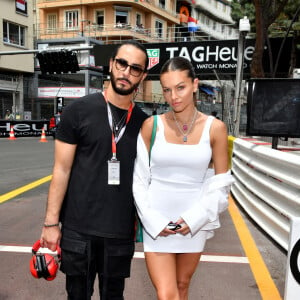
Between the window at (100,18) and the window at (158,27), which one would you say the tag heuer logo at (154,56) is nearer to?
the window at (100,18)

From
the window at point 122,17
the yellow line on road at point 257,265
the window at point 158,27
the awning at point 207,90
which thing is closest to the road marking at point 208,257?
the yellow line on road at point 257,265

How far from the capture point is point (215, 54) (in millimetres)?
20516

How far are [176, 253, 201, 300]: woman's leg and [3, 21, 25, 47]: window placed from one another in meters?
33.8

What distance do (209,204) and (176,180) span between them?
9.4 inches

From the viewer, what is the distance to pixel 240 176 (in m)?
6.89

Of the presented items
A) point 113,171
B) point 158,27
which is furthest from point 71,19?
point 113,171

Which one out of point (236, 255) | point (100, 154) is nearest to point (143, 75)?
point (100, 154)

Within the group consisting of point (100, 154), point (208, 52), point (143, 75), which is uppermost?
point (208, 52)

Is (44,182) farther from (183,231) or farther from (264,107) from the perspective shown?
(183,231)

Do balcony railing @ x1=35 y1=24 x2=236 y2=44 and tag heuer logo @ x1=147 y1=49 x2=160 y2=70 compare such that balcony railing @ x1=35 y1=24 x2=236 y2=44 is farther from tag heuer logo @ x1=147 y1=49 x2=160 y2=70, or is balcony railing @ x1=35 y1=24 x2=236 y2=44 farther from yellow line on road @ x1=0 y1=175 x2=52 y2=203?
yellow line on road @ x1=0 y1=175 x2=52 y2=203

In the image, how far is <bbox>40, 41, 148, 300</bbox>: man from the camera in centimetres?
213

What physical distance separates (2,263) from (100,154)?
2529 mm

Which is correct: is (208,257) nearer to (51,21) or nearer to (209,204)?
(209,204)

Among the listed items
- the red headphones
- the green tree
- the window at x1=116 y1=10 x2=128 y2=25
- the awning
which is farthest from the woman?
the awning
